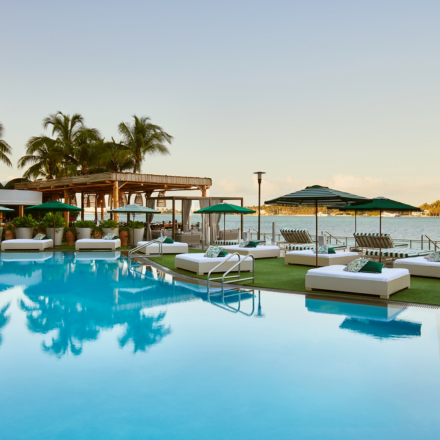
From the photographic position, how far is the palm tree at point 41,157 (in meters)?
28.5

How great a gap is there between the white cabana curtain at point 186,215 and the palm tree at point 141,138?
989 centimetres

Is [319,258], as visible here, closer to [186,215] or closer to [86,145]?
[186,215]

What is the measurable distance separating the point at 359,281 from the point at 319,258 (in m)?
4.17

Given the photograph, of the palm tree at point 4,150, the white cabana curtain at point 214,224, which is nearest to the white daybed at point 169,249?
the white cabana curtain at point 214,224

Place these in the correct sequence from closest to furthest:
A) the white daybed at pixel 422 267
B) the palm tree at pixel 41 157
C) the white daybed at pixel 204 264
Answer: the white daybed at pixel 422 267 → the white daybed at pixel 204 264 → the palm tree at pixel 41 157

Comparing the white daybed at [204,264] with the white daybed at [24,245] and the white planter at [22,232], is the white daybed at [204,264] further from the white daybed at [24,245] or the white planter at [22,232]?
the white planter at [22,232]

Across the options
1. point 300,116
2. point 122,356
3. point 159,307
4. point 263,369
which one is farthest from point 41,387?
point 300,116

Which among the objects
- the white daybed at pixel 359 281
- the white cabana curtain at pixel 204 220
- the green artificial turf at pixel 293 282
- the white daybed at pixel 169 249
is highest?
the white cabana curtain at pixel 204 220

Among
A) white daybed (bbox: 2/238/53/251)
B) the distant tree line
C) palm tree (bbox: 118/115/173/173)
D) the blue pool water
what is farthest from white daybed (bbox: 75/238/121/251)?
palm tree (bbox: 118/115/173/173)

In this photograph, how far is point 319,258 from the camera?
11422 mm

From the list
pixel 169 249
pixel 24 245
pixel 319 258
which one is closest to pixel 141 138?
pixel 24 245

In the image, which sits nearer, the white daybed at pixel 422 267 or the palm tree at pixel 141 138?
the white daybed at pixel 422 267

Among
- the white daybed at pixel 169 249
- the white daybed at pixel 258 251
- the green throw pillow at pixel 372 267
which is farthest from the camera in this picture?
the white daybed at pixel 169 249

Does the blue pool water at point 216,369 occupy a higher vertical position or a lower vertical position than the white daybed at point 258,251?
lower
